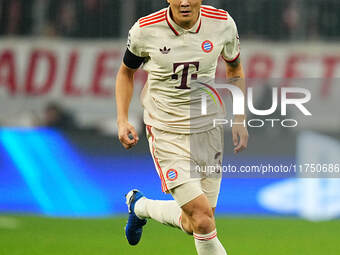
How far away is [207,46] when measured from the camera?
17.7 feet

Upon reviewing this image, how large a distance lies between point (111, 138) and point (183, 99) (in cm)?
471

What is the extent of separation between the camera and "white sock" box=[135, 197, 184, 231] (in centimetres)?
584

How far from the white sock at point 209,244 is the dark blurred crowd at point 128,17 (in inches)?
332

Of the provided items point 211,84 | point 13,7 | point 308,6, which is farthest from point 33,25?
point 211,84

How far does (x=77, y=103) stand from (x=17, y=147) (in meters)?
4.28

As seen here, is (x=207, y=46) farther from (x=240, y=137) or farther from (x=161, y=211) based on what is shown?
(x=161, y=211)

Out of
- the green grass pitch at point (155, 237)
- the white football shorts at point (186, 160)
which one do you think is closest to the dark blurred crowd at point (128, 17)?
the green grass pitch at point (155, 237)

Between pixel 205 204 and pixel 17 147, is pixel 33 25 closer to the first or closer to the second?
pixel 17 147

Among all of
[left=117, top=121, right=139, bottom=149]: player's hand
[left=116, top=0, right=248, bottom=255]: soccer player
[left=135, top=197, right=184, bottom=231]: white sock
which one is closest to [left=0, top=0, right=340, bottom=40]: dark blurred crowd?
[left=135, top=197, right=184, bottom=231]: white sock

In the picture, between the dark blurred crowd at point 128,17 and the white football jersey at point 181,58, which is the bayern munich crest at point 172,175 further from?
the dark blurred crowd at point 128,17

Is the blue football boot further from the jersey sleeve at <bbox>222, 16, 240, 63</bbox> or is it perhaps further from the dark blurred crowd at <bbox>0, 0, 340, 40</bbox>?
the dark blurred crowd at <bbox>0, 0, 340, 40</bbox>

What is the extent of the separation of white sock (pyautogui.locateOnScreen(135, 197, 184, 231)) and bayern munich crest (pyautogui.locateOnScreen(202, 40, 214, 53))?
1.20 meters

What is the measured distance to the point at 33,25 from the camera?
46.0 feet

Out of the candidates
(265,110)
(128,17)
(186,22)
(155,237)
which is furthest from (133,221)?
(128,17)
